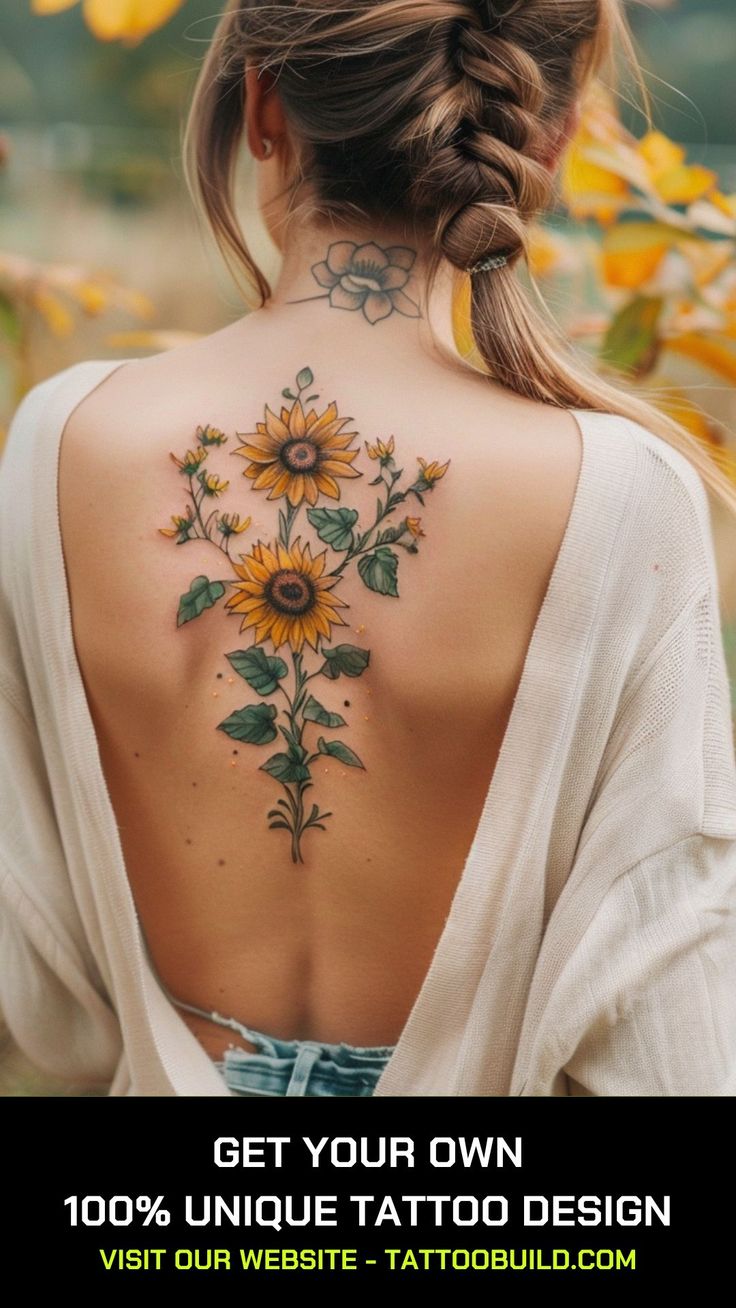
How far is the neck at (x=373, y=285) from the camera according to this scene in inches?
44.5

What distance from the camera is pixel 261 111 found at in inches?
45.3

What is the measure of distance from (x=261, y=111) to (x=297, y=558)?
17.3 inches

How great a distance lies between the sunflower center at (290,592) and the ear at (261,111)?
42cm

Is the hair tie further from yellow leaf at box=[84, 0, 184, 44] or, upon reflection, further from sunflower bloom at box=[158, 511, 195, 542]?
yellow leaf at box=[84, 0, 184, 44]

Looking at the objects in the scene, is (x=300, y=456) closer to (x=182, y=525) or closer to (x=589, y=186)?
(x=182, y=525)

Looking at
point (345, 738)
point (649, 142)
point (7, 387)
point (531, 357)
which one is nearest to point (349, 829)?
point (345, 738)

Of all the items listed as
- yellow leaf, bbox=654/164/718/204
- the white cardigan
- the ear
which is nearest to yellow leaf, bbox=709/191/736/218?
yellow leaf, bbox=654/164/718/204

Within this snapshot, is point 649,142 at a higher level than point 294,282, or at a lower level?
higher

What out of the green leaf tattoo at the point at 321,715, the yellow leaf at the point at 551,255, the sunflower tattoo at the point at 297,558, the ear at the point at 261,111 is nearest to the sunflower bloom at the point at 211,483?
the sunflower tattoo at the point at 297,558

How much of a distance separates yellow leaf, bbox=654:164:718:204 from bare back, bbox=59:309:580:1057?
20.5 inches

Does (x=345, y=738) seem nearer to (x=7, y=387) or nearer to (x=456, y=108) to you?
(x=456, y=108)

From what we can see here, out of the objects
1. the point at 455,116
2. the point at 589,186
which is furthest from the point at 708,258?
the point at 455,116
